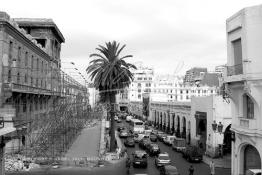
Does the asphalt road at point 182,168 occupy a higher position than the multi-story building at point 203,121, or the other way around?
the multi-story building at point 203,121

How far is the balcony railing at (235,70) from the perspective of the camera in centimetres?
2170

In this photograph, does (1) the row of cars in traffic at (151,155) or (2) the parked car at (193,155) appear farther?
(2) the parked car at (193,155)

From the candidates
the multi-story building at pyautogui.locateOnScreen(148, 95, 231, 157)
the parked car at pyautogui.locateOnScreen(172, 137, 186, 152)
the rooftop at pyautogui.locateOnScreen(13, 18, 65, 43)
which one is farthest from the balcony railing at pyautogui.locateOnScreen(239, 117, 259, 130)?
the rooftop at pyautogui.locateOnScreen(13, 18, 65, 43)

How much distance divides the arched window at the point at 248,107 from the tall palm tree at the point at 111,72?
1758 cm

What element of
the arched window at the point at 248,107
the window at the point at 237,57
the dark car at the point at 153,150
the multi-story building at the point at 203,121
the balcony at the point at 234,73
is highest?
the window at the point at 237,57

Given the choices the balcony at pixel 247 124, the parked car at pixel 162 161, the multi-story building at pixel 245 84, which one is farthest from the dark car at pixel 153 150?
the balcony at pixel 247 124

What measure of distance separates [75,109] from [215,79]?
70467 mm

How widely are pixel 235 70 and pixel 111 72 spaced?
18213 millimetres

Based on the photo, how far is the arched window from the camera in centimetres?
2153

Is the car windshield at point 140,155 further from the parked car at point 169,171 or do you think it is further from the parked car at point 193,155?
the parked car at point 169,171

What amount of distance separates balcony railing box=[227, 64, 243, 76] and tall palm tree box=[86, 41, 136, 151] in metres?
16.8

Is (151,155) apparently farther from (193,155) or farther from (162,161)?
(162,161)

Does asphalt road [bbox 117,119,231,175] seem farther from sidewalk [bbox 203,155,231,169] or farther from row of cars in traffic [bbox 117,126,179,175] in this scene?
sidewalk [bbox 203,155,231,169]

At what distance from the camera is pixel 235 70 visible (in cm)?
2216
